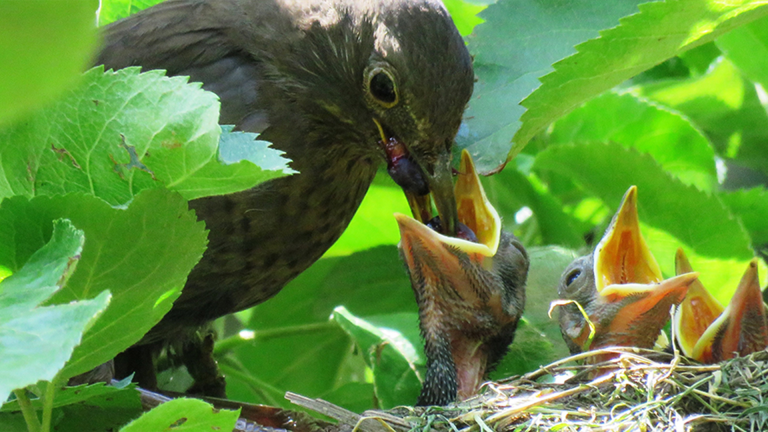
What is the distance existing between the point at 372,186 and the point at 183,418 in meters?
1.38

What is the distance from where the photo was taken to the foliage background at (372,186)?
2.51ft

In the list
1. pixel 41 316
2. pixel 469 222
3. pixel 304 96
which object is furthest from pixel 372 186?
pixel 41 316

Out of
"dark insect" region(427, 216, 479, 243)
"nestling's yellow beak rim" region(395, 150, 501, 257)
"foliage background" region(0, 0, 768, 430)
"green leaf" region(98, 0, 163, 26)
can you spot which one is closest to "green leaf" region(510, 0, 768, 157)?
"foliage background" region(0, 0, 768, 430)

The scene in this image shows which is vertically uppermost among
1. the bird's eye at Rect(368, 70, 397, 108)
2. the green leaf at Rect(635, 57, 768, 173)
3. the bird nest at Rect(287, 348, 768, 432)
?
the bird's eye at Rect(368, 70, 397, 108)

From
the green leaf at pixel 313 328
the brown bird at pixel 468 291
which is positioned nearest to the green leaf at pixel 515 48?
the brown bird at pixel 468 291

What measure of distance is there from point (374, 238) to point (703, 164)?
920 millimetres

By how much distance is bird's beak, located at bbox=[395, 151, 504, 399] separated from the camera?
1.79 meters

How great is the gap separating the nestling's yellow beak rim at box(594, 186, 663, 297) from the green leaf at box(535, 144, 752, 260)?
0.29 ft

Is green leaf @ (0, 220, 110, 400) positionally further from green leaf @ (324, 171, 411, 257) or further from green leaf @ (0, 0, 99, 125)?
green leaf @ (324, 171, 411, 257)

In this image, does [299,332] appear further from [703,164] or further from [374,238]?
[703,164]

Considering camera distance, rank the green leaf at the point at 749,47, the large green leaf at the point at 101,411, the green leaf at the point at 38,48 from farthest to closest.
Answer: the green leaf at the point at 749,47 < the large green leaf at the point at 101,411 < the green leaf at the point at 38,48

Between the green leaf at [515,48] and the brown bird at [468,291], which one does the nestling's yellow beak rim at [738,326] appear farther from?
the green leaf at [515,48]

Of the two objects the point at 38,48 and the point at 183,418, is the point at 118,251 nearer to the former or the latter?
the point at 183,418

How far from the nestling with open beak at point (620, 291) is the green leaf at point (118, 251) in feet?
3.73
